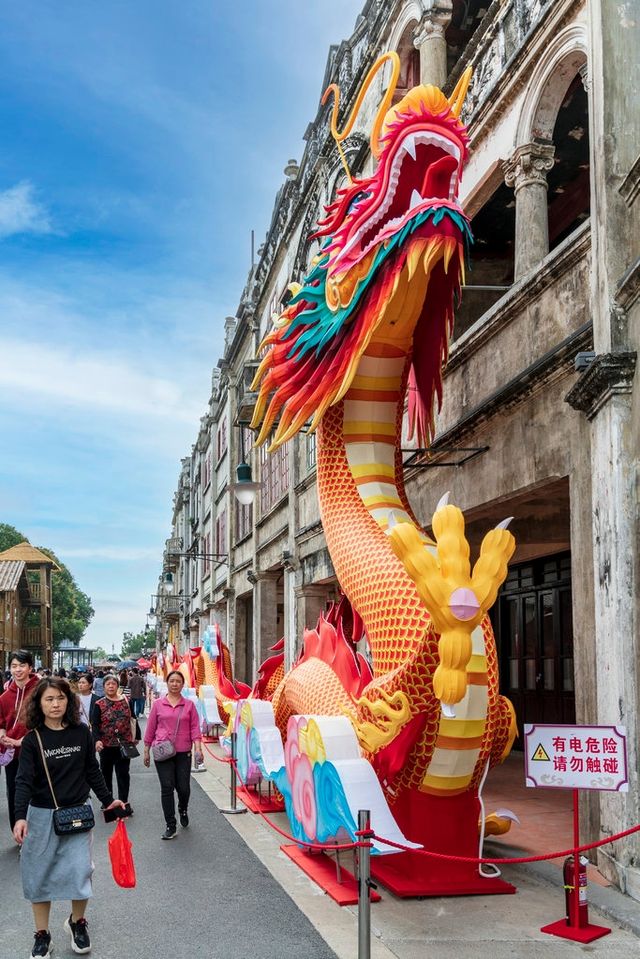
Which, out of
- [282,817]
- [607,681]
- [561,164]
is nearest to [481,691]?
[607,681]

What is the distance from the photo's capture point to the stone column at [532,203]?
948 centimetres

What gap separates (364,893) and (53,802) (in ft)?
5.96

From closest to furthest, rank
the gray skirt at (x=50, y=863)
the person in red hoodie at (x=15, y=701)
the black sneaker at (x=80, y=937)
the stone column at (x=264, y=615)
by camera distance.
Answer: the gray skirt at (x=50, y=863) < the black sneaker at (x=80, y=937) < the person in red hoodie at (x=15, y=701) < the stone column at (x=264, y=615)

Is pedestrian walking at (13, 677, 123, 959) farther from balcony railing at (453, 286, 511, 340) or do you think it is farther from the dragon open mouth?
balcony railing at (453, 286, 511, 340)

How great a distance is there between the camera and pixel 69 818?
5250 mm

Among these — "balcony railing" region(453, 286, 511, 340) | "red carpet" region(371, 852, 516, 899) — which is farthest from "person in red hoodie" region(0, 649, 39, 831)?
"balcony railing" region(453, 286, 511, 340)

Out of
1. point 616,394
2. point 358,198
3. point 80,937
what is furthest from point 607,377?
point 80,937

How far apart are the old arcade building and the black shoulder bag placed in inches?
139

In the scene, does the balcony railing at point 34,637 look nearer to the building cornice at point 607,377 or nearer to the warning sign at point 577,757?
the building cornice at point 607,377

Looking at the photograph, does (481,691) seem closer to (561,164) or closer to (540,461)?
(540,461)

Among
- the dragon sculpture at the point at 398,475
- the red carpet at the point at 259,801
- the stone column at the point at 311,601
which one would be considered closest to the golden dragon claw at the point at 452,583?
the dragon sculpture at the point at 398,475

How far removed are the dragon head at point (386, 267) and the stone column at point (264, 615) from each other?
14173 mm

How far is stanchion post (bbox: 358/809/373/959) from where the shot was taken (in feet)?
15.5

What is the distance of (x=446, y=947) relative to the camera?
552 cm
